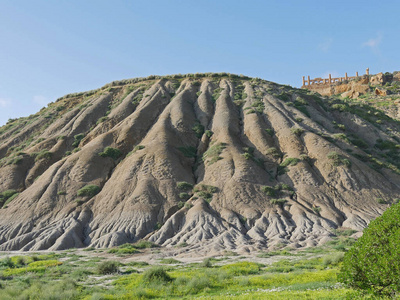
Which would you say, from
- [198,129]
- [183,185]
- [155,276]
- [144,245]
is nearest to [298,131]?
[198,129]

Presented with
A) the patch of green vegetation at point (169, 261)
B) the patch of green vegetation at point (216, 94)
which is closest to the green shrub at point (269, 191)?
the patch of green vegetation at point (169, 261)

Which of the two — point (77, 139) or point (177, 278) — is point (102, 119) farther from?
point (177, 278)

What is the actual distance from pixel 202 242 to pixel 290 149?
2222 centimetres

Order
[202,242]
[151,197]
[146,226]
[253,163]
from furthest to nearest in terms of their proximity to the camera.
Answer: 1. [253,163]
2. [151,197]
3. [146,226]
4. [202,242]

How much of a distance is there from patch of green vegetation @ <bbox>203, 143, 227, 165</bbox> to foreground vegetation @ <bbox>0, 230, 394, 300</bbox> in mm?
19019

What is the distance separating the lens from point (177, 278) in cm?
1731

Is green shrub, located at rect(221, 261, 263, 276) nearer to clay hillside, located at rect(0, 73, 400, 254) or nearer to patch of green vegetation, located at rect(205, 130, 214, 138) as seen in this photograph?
clay hillside, located at rect(0, 73, 400, 254)

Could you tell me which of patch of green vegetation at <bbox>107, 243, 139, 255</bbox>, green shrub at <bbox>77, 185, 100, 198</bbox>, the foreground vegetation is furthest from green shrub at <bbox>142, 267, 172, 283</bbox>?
green shrub at <bbox>77, 185, 100, 198</bbox>

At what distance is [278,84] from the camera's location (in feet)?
241

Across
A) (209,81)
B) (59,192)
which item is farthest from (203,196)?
(209,81)

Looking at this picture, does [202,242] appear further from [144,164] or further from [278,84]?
[278,84]

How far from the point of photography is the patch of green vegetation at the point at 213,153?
46.0m

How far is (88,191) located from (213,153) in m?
18.1

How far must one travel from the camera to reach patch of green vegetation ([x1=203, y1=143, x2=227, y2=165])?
151ft
